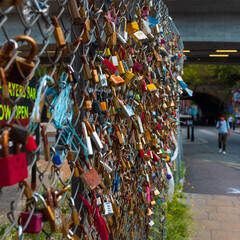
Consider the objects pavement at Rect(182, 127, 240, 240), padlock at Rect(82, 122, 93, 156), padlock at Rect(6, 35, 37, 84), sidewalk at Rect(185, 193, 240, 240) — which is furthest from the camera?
pavement at Rect(182, 127, 240, 240)

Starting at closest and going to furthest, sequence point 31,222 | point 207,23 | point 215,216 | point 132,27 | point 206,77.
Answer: point 31,222 → point 132,27 → point 215,216 → point 207,23 → point 206,77

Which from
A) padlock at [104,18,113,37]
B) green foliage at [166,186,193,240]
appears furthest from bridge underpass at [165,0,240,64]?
padlock at [104,18,113,37]

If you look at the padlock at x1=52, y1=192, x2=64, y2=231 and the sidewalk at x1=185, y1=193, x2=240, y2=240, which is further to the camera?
the sidewalk at x1=185, y1=193, x2=240, y2=240

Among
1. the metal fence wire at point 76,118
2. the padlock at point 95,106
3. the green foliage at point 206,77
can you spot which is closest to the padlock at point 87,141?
the metal fence wire at point 76,118

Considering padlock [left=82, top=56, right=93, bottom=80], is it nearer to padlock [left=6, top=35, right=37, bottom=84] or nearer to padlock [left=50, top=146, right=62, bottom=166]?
padlock [left=50, top=146, right=62, bottom=166]

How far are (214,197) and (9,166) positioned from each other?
555cm

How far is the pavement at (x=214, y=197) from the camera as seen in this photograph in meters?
3.94

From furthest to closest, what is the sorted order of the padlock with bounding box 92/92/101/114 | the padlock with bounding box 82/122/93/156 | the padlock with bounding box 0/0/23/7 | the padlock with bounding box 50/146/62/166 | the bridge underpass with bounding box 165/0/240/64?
the bridge underpass with bounding box 165/0/240/64
the padlock with bounding box 92/92/101/114
the padlock with bounding box 82/122/93/156
the padlock with bounding box 50/146/62/166
the padlock with bounding box 0/0/23/7

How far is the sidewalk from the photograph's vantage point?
380 cm

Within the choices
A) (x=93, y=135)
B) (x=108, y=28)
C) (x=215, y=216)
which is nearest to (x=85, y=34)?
(x=108, y=28)

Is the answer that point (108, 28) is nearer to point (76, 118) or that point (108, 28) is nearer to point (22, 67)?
point (76, 118)

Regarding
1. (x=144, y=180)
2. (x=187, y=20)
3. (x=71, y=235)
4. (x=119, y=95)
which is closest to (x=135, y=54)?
(x=119, y=95)

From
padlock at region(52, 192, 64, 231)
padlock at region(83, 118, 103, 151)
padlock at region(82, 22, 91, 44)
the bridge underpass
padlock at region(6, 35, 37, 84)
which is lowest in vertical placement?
padlock at region(52, 192, 64, 231)

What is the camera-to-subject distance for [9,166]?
0.60 m
